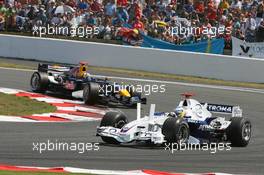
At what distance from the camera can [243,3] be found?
27.1 metres

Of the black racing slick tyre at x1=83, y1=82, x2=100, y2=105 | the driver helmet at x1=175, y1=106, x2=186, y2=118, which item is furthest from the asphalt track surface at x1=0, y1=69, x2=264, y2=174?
the black racing slick tyre at x1=83, y1=82, x2=100, y2=105

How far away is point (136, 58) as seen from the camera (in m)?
28.1

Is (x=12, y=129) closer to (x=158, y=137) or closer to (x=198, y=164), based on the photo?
(x=158, y=137)

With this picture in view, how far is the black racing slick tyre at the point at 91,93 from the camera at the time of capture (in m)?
19.4

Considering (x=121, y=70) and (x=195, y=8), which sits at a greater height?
(x=195, y=8)

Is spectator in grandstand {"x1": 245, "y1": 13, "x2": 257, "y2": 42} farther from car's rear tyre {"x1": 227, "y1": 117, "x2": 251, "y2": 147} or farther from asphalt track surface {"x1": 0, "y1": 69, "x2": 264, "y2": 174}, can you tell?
car's rear tyre {"x1": 227, "y1": 117, "x2": 251, "y2": 147}

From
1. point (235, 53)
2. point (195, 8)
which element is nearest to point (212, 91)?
point (235, 53)

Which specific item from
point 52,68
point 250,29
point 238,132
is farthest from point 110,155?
point 250,29

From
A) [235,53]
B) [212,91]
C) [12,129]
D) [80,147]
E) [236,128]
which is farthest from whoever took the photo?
[235,53]

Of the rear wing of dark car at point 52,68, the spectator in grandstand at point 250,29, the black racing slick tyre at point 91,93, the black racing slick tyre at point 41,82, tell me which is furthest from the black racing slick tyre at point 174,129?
the spectator in grandstand at point 250,29

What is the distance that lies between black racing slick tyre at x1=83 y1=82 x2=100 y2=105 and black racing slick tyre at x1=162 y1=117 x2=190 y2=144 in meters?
6.42

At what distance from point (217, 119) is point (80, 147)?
2.80 meters

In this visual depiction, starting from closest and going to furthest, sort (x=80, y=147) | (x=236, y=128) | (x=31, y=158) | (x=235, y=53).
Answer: (x=31, y=158) < (x=80, y=147) < (x=236, y=128) < (x=235, y=53)

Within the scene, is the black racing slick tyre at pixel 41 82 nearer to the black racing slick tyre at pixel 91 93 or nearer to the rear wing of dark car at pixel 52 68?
the rear wing of dark car at pixel 52 68
